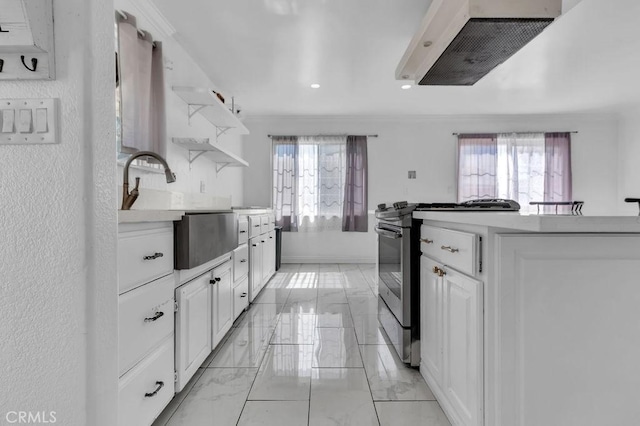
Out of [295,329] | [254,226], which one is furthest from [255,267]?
[295,329]

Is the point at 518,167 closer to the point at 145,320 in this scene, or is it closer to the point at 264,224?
the point at 264,224

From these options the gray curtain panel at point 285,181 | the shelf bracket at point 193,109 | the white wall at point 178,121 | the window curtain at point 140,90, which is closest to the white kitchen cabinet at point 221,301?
the white wall at point 178,121

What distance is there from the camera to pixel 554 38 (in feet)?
9.67

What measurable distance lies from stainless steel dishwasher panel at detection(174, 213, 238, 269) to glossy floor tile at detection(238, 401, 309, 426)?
0.72 m

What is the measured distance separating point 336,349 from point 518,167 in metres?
4.82

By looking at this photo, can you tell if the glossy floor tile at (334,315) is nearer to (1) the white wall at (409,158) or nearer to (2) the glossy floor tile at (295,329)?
(2) the glossy floor tile at (295,329)

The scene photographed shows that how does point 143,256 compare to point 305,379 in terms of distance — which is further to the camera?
point 305,379

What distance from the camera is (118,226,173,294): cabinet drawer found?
1.07 metres

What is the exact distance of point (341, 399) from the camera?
158 centimetres

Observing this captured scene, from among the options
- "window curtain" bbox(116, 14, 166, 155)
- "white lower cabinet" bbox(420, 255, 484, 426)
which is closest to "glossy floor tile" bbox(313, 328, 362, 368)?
"white lower cabinet" bbox(420, 255, 484, 426)

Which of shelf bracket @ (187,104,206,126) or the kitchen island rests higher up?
shelf bracket @ (187,104,206,126)

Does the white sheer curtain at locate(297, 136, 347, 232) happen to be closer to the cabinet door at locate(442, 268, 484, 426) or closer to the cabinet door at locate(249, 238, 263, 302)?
the cabinet door at locate(249, 238, 263, 302)

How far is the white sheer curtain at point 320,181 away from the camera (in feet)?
17.7

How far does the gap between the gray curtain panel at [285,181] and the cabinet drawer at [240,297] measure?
254cm
